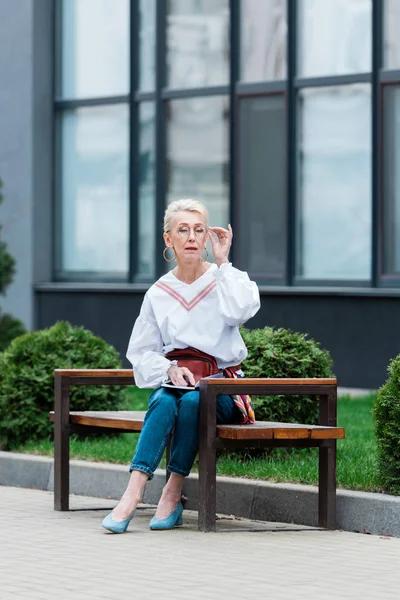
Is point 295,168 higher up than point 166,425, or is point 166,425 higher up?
point 295,168

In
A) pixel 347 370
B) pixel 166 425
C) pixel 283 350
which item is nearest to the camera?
pixel 166 425

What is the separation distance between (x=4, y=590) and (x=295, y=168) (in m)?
11.3

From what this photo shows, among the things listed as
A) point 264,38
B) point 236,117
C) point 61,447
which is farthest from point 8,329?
point 61,447

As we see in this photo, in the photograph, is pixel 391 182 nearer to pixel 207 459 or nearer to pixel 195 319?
pixel 195 319

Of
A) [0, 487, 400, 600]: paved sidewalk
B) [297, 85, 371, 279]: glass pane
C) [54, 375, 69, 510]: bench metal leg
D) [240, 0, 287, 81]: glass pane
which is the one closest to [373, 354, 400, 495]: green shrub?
[0, 487, 400, 600]: paved sidewalk

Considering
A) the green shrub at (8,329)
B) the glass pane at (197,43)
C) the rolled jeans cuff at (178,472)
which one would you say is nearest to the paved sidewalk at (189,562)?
the rolled jeans cuff at (178,472)

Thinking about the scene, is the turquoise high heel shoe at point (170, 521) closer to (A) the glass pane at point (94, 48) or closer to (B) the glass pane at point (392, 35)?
(B) the glass pane at point (392, 35)

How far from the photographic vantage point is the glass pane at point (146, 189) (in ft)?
60.4

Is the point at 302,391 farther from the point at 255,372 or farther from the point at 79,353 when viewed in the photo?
the point at 79,353

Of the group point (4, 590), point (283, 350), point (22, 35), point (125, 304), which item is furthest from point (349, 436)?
point (22, 35)

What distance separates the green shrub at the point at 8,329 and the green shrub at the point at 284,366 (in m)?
9.16

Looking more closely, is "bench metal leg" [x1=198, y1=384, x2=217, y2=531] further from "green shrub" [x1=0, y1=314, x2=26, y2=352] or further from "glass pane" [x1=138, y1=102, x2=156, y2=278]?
"glass pane" [x1=138, y1=102, x2=156, y2=278]

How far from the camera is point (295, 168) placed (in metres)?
16.8

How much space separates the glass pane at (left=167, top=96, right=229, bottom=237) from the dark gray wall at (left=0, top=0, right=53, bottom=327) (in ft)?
6.87
